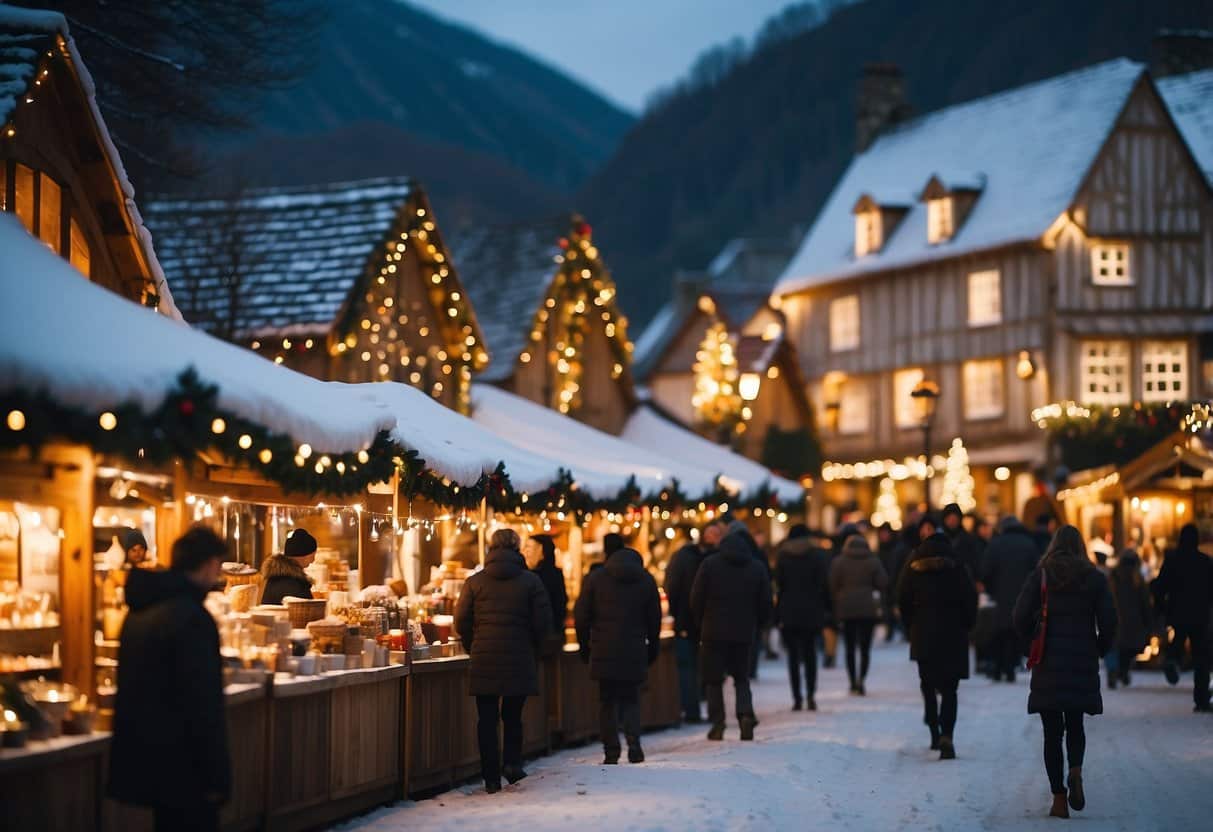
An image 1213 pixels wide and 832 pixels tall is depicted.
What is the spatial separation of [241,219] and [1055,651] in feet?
57.5

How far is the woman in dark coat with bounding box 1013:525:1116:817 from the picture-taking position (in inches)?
496

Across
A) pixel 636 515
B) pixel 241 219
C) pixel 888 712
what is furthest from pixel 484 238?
pixel 888 712

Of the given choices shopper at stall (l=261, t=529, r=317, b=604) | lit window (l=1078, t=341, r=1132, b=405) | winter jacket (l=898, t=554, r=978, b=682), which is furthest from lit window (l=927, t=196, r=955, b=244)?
shopper at stall (l=261, t=529, r=317, b=604)

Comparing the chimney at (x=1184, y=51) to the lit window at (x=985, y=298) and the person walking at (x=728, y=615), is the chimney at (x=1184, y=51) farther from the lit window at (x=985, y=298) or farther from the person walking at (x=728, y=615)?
the person walking at (x=728, y=615)

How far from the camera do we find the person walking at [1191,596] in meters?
19.5

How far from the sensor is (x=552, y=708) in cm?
1750

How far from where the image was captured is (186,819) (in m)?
8.73

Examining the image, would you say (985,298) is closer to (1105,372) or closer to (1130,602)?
(1105,372)

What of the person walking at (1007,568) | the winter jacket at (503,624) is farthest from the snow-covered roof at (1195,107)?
the winter jacket at (503,624)

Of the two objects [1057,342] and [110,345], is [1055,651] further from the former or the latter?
[1057,342]

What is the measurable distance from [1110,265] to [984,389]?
401 centimetres

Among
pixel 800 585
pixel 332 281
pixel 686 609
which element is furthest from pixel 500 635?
pixel 332 281

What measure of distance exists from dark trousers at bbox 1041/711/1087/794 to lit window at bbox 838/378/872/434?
36.9 m

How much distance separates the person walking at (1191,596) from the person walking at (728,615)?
4655mm
